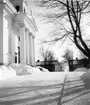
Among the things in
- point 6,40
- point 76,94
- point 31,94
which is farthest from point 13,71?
point 6,40

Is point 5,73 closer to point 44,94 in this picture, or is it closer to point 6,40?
point 44,94

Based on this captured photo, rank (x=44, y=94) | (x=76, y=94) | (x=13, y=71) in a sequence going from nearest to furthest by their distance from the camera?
(x=76, y=94)
(x=44, y=94)
(x=13, y=71)

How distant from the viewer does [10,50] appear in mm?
27719

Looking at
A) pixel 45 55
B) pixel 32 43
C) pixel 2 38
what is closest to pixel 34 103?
pixel 2 38

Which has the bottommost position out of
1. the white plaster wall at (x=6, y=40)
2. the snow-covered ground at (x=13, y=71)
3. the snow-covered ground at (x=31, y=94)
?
the snow-covered ground at (x=13, y=71)

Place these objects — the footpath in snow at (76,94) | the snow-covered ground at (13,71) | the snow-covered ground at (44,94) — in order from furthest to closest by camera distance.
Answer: the snow-covered ground at (13,71) < the snow-covered ground at (44,94) < the footpath in snow at (76,94)

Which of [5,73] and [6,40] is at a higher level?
[6,40]

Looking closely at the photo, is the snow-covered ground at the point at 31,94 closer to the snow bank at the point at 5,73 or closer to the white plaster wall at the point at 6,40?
the snow bank at the point at 5,73

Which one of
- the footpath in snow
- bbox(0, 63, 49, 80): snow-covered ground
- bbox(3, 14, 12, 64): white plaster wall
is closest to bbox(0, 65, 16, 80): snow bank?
bbox(0, 63, 49, 80): snow-covered ground

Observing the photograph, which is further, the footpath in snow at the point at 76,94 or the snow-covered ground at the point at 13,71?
the snow-covered ground at the point at 13,71

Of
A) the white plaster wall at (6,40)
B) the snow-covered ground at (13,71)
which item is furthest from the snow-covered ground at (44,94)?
the white plaster wall at (6,40)

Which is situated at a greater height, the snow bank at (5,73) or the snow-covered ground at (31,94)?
the snow-covered ground at (31,94)

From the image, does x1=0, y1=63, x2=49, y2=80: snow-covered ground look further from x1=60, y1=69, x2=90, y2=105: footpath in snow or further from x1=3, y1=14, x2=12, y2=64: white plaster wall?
x1=3, y1=14, x2=12, y2=64: white plaster wall

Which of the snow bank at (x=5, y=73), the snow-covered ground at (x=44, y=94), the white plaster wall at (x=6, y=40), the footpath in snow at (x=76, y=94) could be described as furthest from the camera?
the white plaster wall at (x=6, y=40)
